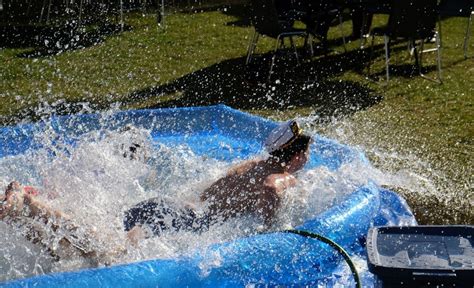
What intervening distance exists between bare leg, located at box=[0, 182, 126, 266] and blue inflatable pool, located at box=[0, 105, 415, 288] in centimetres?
51

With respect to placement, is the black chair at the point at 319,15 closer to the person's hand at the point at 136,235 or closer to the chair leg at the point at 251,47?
the chair leg at the point at 251,47

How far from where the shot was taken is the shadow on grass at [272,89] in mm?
7199

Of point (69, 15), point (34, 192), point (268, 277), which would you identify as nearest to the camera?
point (268, 277)

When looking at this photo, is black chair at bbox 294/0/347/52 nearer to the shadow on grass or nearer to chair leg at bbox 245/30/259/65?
the shadow on grass

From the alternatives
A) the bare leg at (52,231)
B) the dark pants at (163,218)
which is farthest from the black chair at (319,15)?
the bare leg at (52,231)

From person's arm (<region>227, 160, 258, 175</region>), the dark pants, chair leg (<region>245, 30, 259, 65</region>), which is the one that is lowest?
chair leg (<region>245, 30, 259, 65</region>)

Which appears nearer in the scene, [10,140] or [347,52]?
[10,140]

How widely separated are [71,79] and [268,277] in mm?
5119

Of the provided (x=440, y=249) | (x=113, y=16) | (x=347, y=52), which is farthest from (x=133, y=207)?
(x=113, y=16)

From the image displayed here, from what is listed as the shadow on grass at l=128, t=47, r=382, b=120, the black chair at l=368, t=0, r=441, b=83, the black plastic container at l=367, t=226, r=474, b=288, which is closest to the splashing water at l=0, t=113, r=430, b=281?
the black plastic container at l=367, t=226, r=474, b=288

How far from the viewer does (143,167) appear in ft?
16.7

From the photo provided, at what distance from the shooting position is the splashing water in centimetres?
378

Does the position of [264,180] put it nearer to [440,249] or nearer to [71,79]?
[440,249]

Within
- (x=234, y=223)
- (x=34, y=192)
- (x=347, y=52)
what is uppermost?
(x=34, y=192)
